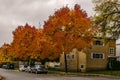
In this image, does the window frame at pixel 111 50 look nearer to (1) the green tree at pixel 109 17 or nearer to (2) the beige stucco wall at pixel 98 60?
(2) the beige stucco wall at pixel 98 60

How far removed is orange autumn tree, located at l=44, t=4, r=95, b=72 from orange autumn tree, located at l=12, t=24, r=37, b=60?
20.0m

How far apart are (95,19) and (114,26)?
3.17m

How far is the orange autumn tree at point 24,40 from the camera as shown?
282 feet

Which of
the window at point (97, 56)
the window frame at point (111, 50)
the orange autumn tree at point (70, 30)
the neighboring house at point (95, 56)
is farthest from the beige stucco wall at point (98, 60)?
the orange autumn tree at point (70, 30)

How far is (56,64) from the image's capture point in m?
106

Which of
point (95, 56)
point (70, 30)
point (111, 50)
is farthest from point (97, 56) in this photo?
point (70, 30)

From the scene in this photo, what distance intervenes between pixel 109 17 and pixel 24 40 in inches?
1409

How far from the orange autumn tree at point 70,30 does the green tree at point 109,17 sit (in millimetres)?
6895

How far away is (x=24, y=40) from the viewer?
87438mm

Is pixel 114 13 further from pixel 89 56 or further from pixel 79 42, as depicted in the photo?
pixel 89 56

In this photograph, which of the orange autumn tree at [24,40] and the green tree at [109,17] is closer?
the green tree at [109,17]

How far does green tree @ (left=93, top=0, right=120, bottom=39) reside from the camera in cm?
5586

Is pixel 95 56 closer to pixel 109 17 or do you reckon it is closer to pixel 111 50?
pixel 111 50

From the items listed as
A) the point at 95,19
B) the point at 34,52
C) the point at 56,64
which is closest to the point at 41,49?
the point at 34,52
